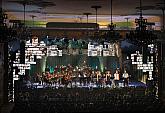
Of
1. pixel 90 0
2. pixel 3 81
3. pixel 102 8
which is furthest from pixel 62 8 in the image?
pixel 3 81

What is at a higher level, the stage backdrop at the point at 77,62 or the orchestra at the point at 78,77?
the stage backdrop at the point at 77,62

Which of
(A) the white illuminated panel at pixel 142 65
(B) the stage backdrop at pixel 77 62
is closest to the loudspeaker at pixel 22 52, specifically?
(B) the stage backdrop at pixel 77 62

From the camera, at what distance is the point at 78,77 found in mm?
12820

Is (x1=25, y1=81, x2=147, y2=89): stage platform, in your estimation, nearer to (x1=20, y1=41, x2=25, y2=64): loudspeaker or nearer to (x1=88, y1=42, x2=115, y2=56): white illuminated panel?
(x1=20, y1=41, x2=25, y2=64): loudspeaker

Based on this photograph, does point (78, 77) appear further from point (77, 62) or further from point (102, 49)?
point (102, 49)

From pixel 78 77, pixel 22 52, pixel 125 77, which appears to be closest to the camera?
pixel 22 52

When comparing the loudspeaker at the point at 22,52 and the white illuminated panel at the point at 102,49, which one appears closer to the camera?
the loudspeaker at the point at 22,52

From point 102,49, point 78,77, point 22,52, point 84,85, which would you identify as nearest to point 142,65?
point 102,49

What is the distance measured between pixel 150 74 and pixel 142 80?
0.38m

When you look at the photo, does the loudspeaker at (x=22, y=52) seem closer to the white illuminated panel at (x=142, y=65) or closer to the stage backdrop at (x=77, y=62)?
the stage backdrop at (x=77, y=62)

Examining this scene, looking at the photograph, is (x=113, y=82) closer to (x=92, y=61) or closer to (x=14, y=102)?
(x=92, y=61)

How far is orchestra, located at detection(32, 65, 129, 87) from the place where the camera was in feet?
41.8

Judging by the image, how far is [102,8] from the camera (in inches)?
377

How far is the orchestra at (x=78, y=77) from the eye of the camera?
12.7 m
